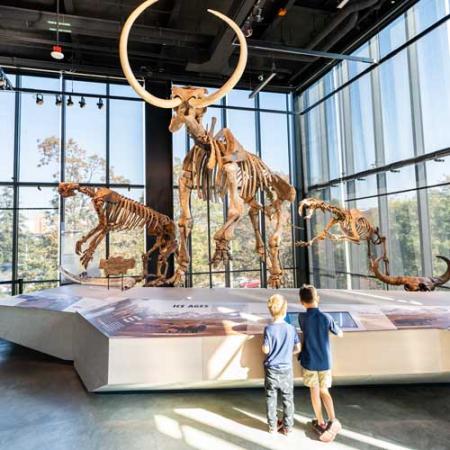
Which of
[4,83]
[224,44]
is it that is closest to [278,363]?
[224,44]

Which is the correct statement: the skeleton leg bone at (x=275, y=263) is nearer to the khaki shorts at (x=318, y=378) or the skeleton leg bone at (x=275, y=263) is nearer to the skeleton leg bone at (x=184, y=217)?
the skeleton leg bone at (x=184, y=217)

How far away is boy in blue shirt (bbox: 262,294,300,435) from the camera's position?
2682mm

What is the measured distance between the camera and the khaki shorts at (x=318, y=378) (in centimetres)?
274

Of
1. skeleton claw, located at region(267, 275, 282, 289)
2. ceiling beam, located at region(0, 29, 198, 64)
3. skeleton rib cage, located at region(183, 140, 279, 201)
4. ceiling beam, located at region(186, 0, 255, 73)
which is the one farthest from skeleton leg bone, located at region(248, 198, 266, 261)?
ceiling beam, located at region(0, 29, 198, 64)

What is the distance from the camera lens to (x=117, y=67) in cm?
1087

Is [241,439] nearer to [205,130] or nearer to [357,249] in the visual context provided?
[205,130]

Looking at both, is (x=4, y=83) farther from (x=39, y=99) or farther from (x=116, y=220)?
(x=116, y=220)

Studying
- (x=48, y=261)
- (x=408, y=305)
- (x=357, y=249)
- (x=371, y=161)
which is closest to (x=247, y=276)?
(x=357, y=249)

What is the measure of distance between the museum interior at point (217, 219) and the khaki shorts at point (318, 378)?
0.03 m

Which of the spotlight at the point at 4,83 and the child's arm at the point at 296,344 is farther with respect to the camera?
the spotlight at the point at 4,83

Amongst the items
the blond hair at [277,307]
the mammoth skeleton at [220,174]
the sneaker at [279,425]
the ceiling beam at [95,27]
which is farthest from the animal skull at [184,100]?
the ceiling beam at [95,27]

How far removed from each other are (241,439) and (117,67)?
1152 cm

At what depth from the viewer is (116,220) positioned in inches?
272

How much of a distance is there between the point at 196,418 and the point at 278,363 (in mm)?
1049
